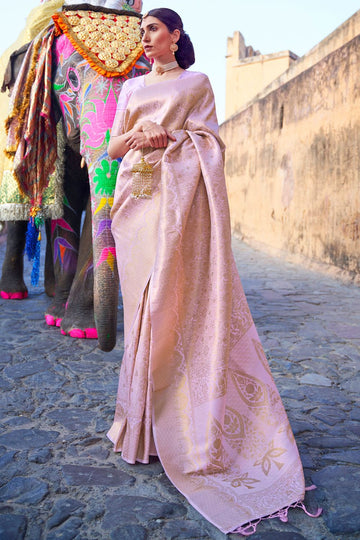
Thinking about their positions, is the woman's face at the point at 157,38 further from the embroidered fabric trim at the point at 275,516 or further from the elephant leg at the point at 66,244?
the elephant leg at the point at 66,244

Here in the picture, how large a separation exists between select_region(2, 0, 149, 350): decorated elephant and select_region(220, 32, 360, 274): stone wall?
12.1ft

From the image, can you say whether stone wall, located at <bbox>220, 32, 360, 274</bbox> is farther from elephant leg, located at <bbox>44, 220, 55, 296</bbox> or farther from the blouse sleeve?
the blouse sleeve

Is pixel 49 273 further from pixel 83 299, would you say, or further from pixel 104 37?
pixel 104 37

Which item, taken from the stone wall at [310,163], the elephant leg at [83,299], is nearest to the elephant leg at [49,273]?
the elephant leg at [83,299]

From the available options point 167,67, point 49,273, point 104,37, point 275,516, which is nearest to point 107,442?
point 275,516

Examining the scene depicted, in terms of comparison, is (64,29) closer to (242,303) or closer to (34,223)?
(34,223)

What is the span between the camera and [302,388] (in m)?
2.85

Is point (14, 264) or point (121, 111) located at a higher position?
point (121, 111)

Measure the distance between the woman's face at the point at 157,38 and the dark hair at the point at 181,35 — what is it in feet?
0.05

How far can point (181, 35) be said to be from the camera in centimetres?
206

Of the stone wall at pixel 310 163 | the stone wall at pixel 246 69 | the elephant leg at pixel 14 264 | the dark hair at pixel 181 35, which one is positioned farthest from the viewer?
the stone wall at pixel 246 69

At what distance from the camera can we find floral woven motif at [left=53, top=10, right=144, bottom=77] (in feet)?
9.51

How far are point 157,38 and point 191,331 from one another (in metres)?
1.05

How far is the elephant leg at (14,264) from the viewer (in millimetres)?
4980
